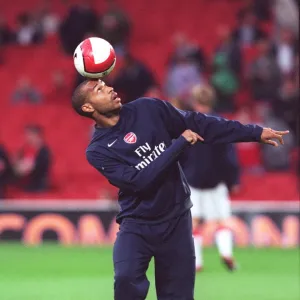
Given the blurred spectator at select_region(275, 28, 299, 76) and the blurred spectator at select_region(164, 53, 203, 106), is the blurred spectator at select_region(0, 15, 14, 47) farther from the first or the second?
the blurred spectator at select_region(275, 28, 299, 76)

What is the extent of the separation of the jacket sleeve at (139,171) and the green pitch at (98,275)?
3529 mm

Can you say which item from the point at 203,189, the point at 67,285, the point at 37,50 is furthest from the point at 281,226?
the point at 37,50

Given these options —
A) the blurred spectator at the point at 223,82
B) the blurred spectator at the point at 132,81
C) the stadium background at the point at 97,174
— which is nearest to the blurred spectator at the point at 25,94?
the stadium background at the point at 97,174

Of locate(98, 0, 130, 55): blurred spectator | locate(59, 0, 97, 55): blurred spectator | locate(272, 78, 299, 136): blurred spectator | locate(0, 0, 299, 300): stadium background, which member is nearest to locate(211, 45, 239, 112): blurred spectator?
locate(0, 0, 299, 300): stadium background

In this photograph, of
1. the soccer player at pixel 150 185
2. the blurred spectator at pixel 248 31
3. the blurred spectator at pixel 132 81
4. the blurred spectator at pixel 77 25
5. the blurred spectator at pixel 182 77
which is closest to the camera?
the soccer player at pixel 150 185

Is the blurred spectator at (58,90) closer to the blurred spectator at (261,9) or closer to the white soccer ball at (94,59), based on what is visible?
the blurred spectator at (261,9)

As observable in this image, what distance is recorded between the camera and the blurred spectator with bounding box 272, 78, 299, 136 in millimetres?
17922

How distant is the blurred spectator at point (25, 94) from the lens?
20.3 meters

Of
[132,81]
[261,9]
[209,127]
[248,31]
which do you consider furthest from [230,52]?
[209,127]

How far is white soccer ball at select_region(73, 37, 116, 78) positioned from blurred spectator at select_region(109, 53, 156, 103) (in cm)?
1127

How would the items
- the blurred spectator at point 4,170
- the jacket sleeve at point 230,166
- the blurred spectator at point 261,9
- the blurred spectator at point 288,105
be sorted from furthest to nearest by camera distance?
the blurred spectator at point 261,9, the blurred spectator at point 288,105, the blurred spectator at point 4,170, the jacket sleeve at point 230,166

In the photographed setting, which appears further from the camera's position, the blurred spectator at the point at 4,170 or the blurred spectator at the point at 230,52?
the blurred spectator at the point at 230,52

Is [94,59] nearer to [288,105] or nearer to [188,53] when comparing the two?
[288,105]

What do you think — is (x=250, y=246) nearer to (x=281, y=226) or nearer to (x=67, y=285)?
(x=281, y=226)
